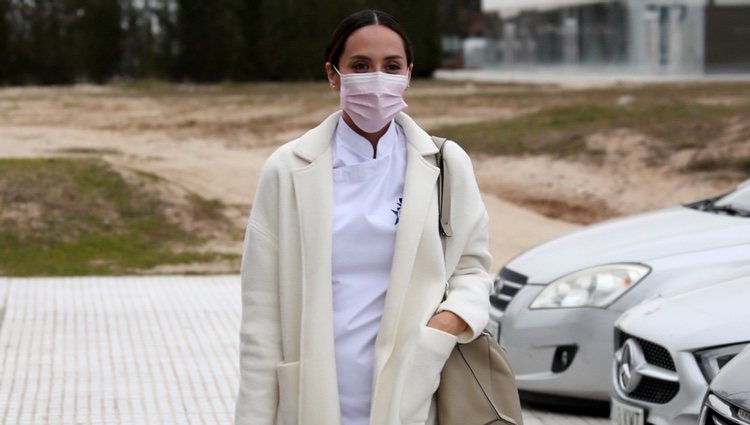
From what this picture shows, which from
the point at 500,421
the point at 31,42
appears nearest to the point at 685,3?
the point at 31,42

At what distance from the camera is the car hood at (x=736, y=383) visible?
4.01 metres

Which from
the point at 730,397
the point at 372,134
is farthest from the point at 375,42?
the point at 730,397

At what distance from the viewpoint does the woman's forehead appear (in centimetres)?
325

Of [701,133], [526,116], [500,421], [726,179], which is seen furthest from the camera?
[526,116]

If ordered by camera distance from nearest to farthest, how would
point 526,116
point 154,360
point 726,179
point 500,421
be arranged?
point 500,421
point 154,360
point 726,179
point 526,116

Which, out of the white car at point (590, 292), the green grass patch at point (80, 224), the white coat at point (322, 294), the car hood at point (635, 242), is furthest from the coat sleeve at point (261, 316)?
the green grass patch at point (80, 224)

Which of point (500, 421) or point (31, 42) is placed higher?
point (500, 421)

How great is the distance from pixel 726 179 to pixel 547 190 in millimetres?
2359

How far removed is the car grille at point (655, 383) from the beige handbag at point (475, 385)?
2.30 metres

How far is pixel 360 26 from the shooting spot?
3254 millimetres

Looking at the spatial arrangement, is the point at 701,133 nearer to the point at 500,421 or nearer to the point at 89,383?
the point at 89,383

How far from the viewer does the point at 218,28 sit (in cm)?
4962

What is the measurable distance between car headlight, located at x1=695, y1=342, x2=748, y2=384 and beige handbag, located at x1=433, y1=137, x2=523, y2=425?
2230mm

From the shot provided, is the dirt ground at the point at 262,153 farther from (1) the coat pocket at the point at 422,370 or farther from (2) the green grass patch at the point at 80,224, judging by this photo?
(1) the coat pocket at the point at 422,370
